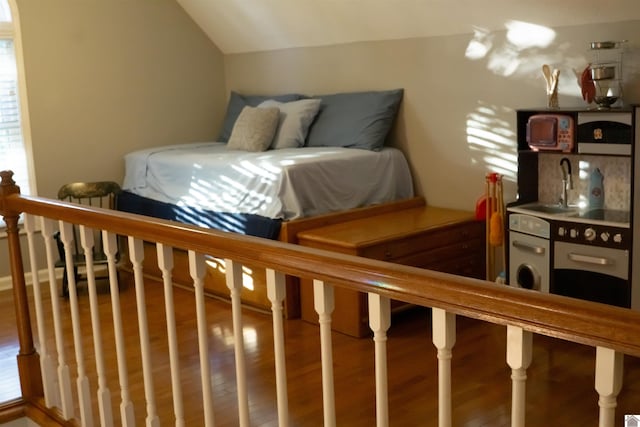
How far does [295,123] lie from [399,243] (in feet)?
4.78

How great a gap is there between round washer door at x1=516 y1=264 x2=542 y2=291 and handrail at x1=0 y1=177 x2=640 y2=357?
7.82 feet

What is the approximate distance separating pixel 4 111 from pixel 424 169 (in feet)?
9.50

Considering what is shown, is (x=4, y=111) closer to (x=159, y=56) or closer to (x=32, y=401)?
(x=159, y=56)

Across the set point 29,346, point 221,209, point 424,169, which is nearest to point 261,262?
point 29,346

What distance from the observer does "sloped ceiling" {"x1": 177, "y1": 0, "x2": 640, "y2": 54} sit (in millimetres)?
3734

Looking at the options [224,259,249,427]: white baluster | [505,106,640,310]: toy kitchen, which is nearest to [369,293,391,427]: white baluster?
[224,259,249,427]: white baluster

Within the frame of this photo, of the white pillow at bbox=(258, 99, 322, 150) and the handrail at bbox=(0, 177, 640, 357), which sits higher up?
the white pillow at bbox=(258, 99, 322, 150)

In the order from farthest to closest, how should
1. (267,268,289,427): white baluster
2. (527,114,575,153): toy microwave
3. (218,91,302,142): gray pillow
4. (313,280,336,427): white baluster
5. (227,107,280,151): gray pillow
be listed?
(218,91,302,142): gray pillow, (227,107,280,151): gray pillow, (527,114,575,153): toy microwave, (267,268,289,427): white baluster, (313,280,336,427): white baluster

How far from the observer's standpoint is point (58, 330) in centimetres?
263

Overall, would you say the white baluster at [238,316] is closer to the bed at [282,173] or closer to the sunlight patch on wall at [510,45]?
the bed at [282,173]

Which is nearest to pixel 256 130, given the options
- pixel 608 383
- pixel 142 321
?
pixel 142 321

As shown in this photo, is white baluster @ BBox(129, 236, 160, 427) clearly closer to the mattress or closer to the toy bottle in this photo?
the mattress

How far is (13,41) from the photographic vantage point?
5027 mm

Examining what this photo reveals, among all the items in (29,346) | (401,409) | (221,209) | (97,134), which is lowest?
(401,409)
